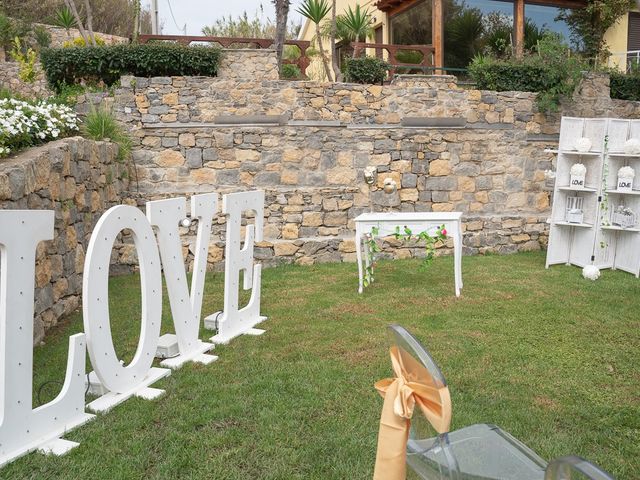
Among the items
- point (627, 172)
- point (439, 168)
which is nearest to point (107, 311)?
point (627, 172)

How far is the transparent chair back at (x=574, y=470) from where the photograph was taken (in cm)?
115

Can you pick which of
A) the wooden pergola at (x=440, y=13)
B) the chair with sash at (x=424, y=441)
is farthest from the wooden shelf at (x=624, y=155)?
the chair with sash at (x=424, y=441)

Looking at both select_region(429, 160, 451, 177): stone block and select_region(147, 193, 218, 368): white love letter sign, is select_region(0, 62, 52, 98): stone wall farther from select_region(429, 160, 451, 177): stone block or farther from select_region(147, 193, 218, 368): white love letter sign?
select_region(147, 193, 218, 368): white love letter sign

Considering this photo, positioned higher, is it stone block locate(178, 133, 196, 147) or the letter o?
stone block locate(178, 133, 196, 147)

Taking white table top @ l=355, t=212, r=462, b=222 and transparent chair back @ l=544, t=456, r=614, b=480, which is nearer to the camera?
transparent chair back @ l=544, t=456, r=614, b=480

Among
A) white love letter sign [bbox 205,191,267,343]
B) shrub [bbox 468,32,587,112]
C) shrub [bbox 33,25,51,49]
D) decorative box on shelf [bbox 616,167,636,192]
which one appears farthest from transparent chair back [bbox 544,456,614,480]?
shrub [bbox 33,25,51,49]

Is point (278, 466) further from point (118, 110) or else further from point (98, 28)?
point (98, 28)

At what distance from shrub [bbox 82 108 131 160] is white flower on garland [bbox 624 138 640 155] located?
6325mm

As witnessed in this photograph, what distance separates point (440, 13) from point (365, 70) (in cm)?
357

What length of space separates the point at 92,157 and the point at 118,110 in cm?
184

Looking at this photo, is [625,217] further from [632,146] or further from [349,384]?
[349,384]

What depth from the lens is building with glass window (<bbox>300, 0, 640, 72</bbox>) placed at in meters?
12.7

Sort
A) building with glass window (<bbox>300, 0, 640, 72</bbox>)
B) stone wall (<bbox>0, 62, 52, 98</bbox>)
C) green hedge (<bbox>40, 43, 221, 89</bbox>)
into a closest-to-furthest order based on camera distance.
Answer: green hedge (<bbox>40, 43, 221, 89</bbox>) < stone wall (<bbox>0, 62, 52, 98</bbox>) < building with glass window (<bbox>300, 0, 640, 72</bbox>)

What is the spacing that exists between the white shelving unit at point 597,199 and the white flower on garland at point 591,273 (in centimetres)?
60
